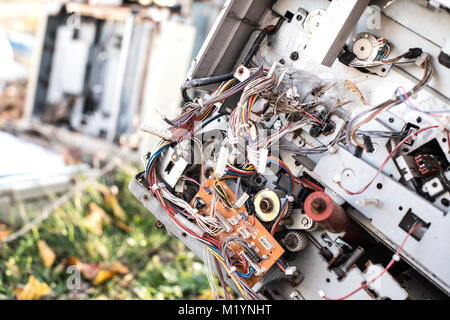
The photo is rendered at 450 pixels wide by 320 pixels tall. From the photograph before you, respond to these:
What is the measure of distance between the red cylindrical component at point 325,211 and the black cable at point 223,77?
0.78m

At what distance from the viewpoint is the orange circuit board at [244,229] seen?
6.41ft

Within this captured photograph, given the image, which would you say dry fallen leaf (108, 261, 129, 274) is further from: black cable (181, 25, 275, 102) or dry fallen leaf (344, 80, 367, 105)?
dry fallen leaf (344, 80, 367, 105)

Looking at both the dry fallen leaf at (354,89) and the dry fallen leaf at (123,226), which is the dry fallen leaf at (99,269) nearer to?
the dry fallen leaf at (123,226)

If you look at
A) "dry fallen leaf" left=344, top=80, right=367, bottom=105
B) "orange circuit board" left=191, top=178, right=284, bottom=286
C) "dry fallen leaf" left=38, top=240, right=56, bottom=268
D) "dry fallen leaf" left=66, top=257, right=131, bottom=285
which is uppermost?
"dry fallen leaf" left=344, top=80, right=367, bottom=105

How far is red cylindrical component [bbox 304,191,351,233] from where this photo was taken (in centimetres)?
173

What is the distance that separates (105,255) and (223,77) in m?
2.00

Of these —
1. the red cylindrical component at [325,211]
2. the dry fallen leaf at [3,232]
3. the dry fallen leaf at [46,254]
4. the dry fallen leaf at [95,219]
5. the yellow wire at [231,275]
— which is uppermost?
the red cylindrical component at [325,211]

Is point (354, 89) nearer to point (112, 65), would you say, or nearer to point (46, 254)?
point (46, 254)

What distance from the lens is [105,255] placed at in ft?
11.2

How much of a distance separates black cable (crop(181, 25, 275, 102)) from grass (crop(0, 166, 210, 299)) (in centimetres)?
156

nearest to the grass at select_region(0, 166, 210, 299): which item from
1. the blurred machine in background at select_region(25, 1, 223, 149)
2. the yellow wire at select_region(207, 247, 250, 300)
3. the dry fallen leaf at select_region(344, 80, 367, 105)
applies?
the blurred machine in background at select_region(25, 1, 223, 149)

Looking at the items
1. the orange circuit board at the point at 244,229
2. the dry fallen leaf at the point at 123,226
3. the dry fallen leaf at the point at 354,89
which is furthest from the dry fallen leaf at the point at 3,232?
the dry fallen leaf at the point at 354,89

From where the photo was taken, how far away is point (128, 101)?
184 inches

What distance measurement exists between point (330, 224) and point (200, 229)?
0.64m
